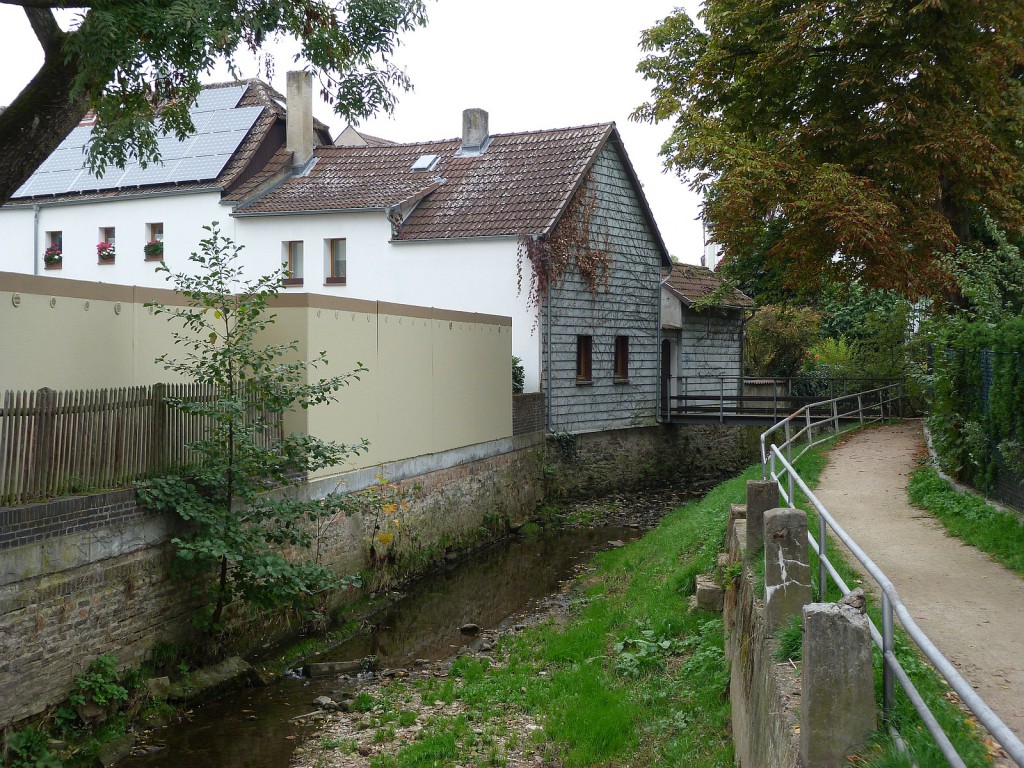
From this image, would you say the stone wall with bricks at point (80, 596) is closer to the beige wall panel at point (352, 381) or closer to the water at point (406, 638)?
the water at point (406, 638)

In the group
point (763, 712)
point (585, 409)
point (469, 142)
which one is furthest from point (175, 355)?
point (469, 142)

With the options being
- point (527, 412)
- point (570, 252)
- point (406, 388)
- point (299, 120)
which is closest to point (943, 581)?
point (406, 388)

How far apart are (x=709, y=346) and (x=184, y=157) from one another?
16.2 m

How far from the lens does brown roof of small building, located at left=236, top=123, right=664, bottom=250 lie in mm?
21844

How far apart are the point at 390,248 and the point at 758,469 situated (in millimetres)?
10096

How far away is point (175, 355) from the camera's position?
1102 centimetres

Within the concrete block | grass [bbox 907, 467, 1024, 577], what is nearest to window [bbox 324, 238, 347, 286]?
grass [bbox 907, 467, 1024, 577]

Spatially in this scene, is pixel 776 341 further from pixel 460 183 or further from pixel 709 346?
pixel 460 183

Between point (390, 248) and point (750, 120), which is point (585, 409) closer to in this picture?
point (390, 248)

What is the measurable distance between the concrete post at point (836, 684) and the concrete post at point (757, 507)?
4.13 meters

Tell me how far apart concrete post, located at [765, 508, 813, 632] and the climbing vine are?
51.6 feet

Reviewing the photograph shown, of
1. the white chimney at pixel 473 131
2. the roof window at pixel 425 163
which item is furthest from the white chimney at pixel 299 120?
the white chimney at pixel 473 131

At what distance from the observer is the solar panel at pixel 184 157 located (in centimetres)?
2578

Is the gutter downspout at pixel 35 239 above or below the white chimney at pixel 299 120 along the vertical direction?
below
